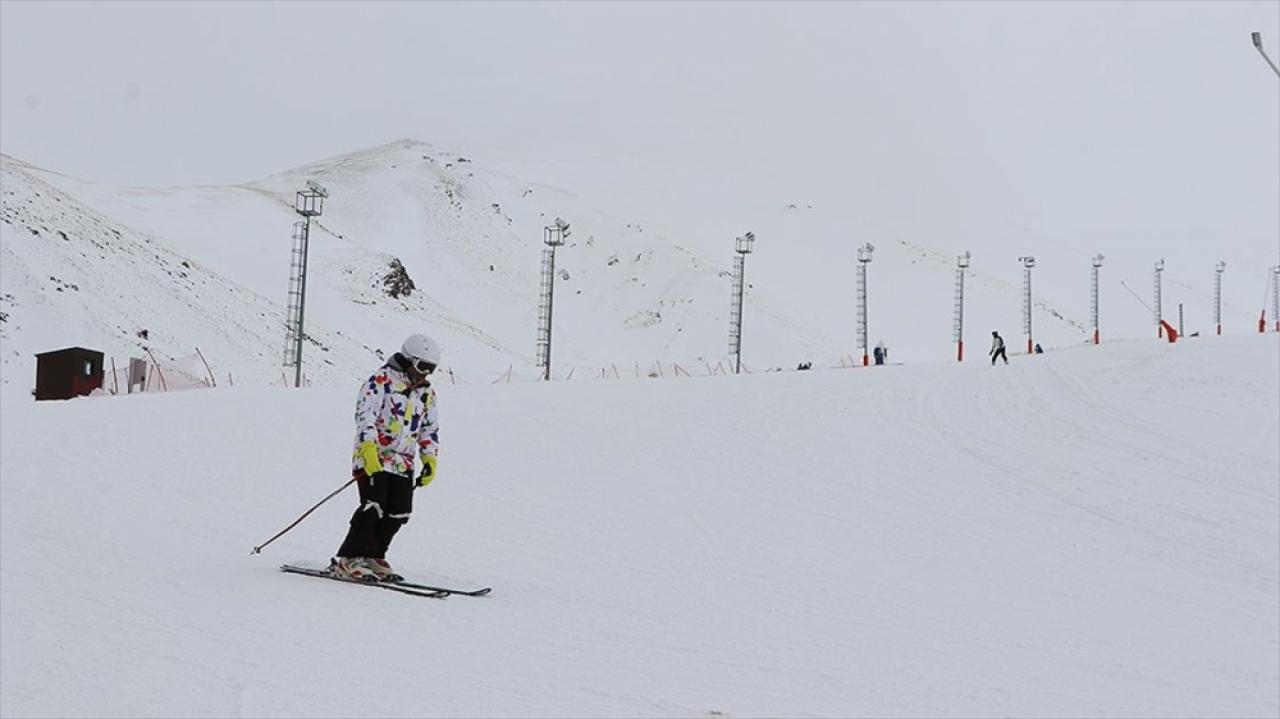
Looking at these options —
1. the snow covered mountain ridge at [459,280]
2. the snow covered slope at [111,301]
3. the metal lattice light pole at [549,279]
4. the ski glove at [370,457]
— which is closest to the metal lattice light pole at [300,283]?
the snow covered mountain ridge at [459,280]

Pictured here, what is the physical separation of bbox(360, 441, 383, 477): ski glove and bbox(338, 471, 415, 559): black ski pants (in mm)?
116

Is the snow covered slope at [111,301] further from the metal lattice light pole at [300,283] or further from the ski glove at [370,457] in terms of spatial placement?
the ski glove at [370,457]

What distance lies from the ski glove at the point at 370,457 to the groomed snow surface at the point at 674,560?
0.83 m

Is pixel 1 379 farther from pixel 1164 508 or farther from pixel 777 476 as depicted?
pixel 1164 508

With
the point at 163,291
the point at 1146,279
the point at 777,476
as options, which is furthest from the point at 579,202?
the point at 777,476

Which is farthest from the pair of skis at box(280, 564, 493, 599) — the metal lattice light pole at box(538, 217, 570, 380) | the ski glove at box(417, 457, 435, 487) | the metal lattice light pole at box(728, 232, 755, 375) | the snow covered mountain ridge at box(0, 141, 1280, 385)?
the snow covered mountain ridge at box(0, 141, 1280, 385)

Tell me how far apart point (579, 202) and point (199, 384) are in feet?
319

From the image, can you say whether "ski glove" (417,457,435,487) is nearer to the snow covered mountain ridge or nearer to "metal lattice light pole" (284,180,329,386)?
"metal lattice light pole" (284,180,329,386)

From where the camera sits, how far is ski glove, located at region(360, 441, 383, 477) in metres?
8.62

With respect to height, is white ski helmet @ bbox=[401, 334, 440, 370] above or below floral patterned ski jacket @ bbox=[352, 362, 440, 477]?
above

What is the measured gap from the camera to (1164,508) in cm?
1411

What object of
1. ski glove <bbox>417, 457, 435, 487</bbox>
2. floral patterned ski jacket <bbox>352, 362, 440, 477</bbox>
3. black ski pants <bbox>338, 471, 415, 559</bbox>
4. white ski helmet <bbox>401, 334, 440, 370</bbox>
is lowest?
black ski pants <bbox>338, 471, 415, 559</bbox>

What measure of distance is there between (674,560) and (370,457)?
3117mm

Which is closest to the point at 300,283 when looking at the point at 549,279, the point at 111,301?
the point at 549,279
